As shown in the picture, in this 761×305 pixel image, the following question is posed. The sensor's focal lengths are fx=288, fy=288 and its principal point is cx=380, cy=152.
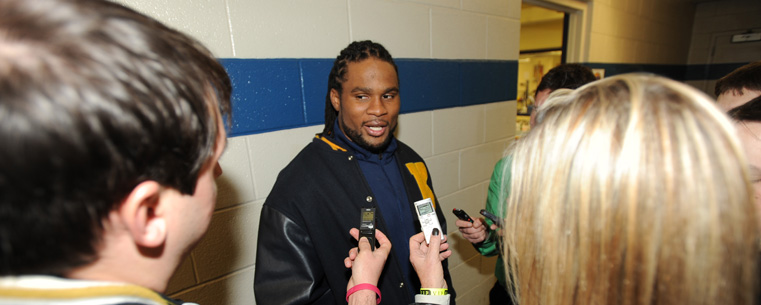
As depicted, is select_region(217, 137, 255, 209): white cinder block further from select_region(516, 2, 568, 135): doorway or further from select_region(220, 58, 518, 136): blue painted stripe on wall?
select_region(516, 2, 568, 135): doorway

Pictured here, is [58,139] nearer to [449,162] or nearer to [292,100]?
A: [292,100]

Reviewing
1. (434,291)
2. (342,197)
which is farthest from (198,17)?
(434,291)

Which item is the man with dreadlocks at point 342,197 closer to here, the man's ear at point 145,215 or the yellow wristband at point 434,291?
the yellow wristband at point 434,291

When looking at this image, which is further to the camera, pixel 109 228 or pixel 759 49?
pixel 759 49

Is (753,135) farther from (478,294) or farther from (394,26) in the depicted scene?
(478,294)

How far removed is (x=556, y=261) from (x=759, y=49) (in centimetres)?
656

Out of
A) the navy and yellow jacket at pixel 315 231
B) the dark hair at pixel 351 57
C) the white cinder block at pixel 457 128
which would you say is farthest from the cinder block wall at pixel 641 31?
the navy and yellow jacket at pixel 315 231

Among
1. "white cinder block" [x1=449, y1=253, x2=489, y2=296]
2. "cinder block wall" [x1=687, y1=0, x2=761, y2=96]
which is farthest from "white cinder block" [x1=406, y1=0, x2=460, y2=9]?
"cinder block wall" [x1=687, y1=0, x2=761, y2=96]

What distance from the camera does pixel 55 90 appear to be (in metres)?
0.29

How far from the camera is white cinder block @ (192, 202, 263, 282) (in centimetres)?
104

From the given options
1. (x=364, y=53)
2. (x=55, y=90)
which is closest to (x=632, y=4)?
(x=364, y=53)

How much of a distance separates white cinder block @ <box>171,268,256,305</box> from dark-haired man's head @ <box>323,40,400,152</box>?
2.20 feet

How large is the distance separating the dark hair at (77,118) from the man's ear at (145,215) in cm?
1

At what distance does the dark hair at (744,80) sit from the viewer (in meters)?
1.11
